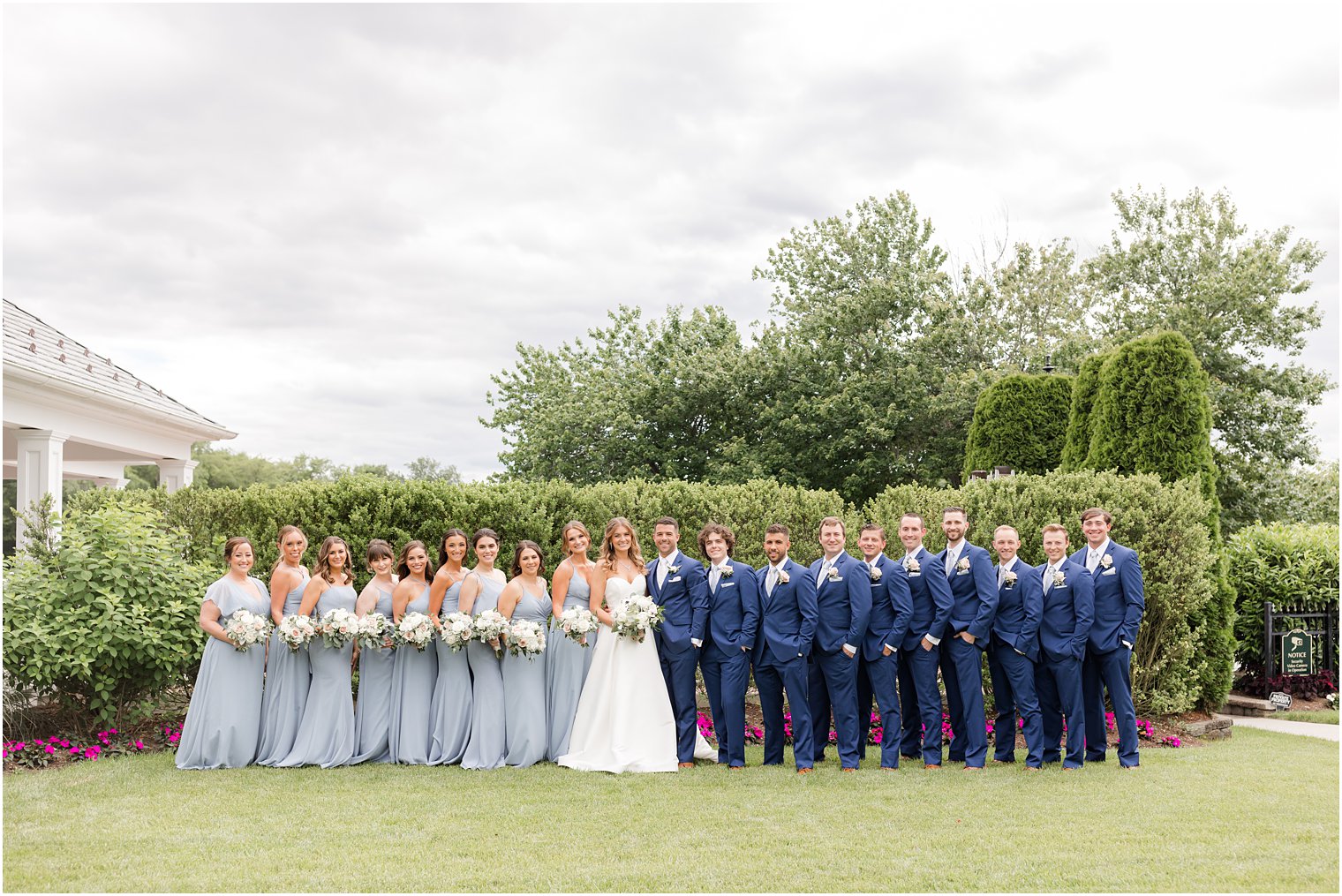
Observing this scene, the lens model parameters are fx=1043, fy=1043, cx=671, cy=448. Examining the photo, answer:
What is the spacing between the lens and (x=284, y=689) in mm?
9047

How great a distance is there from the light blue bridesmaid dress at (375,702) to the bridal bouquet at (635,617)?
205 cm

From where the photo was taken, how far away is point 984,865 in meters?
5.71

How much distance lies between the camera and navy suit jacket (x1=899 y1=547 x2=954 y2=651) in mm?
8500

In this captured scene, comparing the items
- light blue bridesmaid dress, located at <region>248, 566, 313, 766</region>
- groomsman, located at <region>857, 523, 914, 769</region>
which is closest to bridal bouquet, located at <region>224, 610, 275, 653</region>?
light blue bridesmaid dress, located at <region>248, 566, 313, 766</region>

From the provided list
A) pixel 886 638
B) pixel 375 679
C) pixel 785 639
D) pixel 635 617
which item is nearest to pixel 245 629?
pixel 375 679

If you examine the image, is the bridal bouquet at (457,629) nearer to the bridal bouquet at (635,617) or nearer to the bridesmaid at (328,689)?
the bridesmaid at (328,689)

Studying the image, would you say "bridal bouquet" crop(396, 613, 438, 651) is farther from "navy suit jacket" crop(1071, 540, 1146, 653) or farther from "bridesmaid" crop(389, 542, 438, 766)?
"navy suit jacket" crop(1071, 540, 1146, 653)

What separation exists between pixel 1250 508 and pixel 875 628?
23481 millimetres

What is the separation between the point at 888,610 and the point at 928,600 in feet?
1.10

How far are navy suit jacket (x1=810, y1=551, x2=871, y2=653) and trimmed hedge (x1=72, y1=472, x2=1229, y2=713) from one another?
9.18 feet

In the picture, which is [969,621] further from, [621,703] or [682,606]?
[621,703]

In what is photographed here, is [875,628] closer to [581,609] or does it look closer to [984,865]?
[581,609]

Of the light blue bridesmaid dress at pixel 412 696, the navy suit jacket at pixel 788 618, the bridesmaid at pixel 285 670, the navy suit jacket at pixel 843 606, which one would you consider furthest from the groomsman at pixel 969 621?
the bridesmaid at pixel 285 670

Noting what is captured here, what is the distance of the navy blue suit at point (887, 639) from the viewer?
852cm
